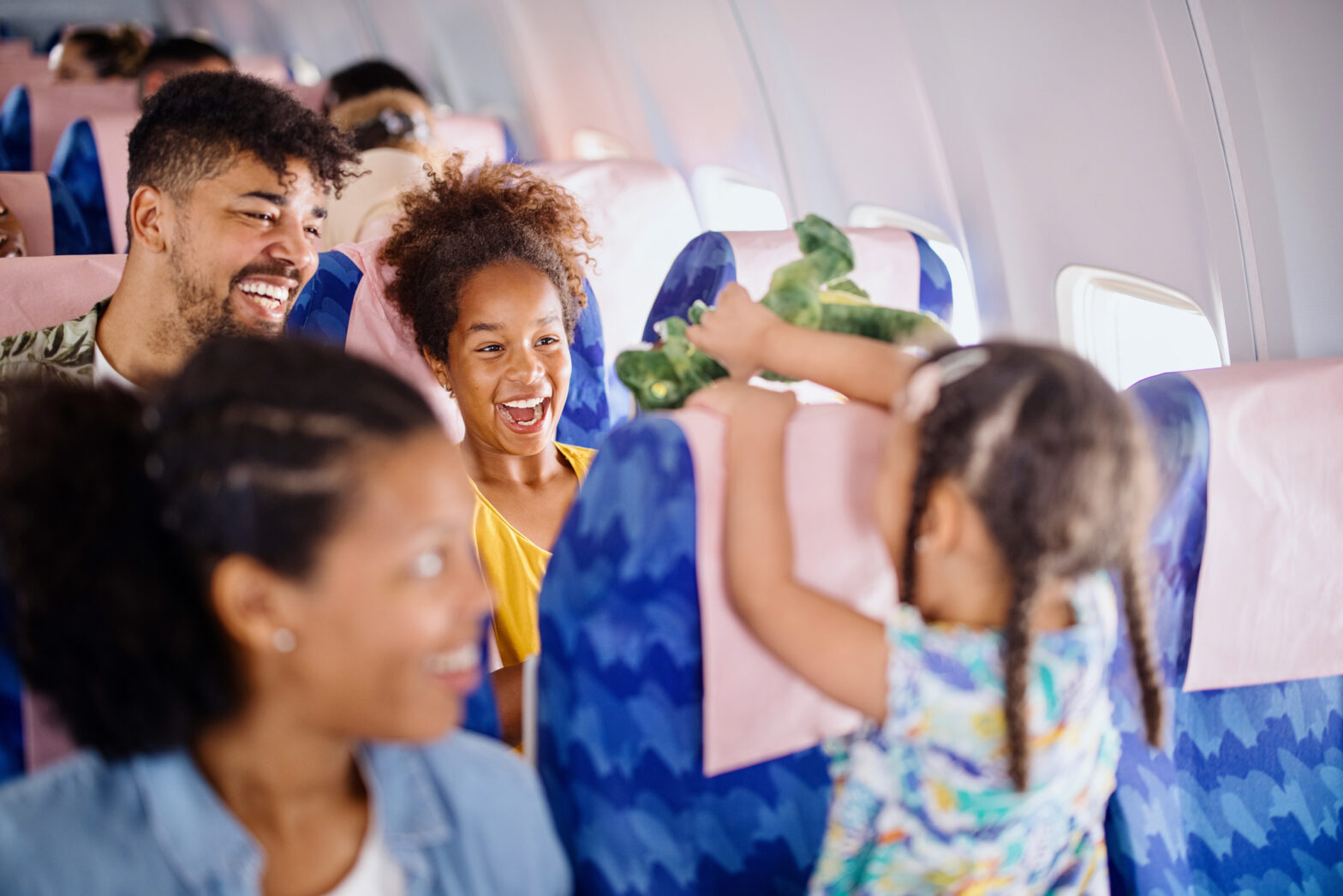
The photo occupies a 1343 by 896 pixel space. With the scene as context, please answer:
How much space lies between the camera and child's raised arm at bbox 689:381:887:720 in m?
1.03

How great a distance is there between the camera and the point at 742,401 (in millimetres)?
1108

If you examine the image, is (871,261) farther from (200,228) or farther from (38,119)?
(38,119)

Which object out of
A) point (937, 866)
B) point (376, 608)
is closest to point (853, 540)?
point (937, 866)

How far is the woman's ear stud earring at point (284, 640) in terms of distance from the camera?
86 cm

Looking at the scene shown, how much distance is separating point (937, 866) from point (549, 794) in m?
0.42

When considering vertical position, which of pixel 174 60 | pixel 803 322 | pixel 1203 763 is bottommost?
pixel 1203 763

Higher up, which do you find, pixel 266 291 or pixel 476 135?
pixel 476 135

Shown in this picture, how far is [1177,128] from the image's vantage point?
1.97 metres

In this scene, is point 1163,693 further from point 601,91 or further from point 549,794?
point 601,91

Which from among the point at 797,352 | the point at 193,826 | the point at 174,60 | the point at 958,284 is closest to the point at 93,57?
the point at 174,60

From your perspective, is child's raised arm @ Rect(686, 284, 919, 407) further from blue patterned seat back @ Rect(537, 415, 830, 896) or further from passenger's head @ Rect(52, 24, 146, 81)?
Result: passenger's head @ Rect(52, 24, 146, 81)

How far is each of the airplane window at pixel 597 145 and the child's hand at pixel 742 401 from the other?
3.14 m

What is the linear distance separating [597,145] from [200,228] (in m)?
2.73

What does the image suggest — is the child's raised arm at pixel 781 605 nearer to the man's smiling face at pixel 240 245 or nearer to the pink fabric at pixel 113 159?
the man's smiling face at pixel 240 245
